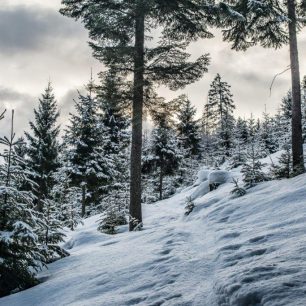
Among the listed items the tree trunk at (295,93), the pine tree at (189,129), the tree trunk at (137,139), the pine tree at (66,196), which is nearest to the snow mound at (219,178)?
the tree trunk at (295,93)

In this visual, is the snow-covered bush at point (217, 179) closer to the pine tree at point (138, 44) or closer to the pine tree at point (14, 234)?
the pine tree at point (138, 44)

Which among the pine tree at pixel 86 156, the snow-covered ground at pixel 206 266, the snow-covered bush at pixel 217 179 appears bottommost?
the snow-covered ground at pixel 206 266

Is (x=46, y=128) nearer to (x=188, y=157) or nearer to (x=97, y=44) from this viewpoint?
(x=97, y=44)

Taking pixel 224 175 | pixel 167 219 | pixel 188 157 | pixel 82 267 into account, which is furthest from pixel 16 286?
pixel 188 157

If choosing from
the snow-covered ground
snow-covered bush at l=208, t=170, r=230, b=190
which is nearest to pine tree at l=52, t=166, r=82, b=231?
snow-covered bush at l=208, t=170, r=230, b=190

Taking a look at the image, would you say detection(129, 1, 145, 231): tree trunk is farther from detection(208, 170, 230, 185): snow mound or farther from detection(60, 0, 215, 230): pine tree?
detection(208, 170, 230, 185): snow mound

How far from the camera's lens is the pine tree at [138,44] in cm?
1362

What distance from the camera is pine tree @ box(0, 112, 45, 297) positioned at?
23.3ft

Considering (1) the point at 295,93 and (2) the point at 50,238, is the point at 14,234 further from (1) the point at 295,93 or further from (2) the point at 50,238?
(1) the point at 295,93

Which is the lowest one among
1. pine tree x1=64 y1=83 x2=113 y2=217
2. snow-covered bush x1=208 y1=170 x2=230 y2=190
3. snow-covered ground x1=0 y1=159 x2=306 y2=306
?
snow-covered ground x1=0 y1=159 x2=306 y2=306

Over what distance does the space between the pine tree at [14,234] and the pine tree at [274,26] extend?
30.7 ft

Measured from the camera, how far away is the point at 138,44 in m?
14.4

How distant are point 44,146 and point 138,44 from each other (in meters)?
16.9

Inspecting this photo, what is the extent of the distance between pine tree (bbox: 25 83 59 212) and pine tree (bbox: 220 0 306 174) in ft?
60.6
